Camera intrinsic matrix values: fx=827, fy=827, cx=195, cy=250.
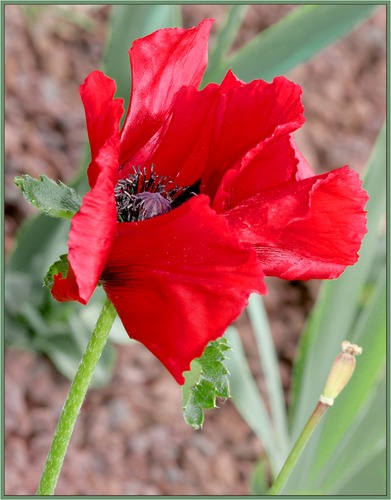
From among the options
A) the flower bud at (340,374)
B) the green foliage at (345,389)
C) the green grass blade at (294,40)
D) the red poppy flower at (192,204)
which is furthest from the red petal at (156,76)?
the green foliage at (345,389)

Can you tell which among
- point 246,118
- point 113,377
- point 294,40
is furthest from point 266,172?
point 113,377

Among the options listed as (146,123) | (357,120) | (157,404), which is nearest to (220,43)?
(146,123)

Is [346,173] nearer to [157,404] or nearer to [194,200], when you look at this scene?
[194,200]

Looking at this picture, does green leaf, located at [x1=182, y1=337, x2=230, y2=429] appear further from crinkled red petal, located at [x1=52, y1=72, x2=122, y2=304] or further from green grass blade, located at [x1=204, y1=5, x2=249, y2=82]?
green grass blade, located at [x1=204, y1=5, x2=249, y2=82]

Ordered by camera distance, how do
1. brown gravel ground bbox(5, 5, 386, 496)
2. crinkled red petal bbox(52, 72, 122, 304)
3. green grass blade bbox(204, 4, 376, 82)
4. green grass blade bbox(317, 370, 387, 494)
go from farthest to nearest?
brown gravel ground bbox(5, 5, 386, 496), green grass blade bbox(317, 370, 387, 494), green grass blade bbox(204, 4, 376, 82), crinkled red petal bbox(52, 72, 122, 304)

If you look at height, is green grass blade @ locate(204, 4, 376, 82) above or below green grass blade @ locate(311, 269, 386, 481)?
above

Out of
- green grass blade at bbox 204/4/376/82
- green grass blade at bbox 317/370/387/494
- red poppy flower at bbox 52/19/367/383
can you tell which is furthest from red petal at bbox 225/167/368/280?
green grass blade at bbox 317/370/387/494

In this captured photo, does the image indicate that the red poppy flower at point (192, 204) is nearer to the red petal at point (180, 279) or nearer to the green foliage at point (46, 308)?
the red petal at point (180, 279)
